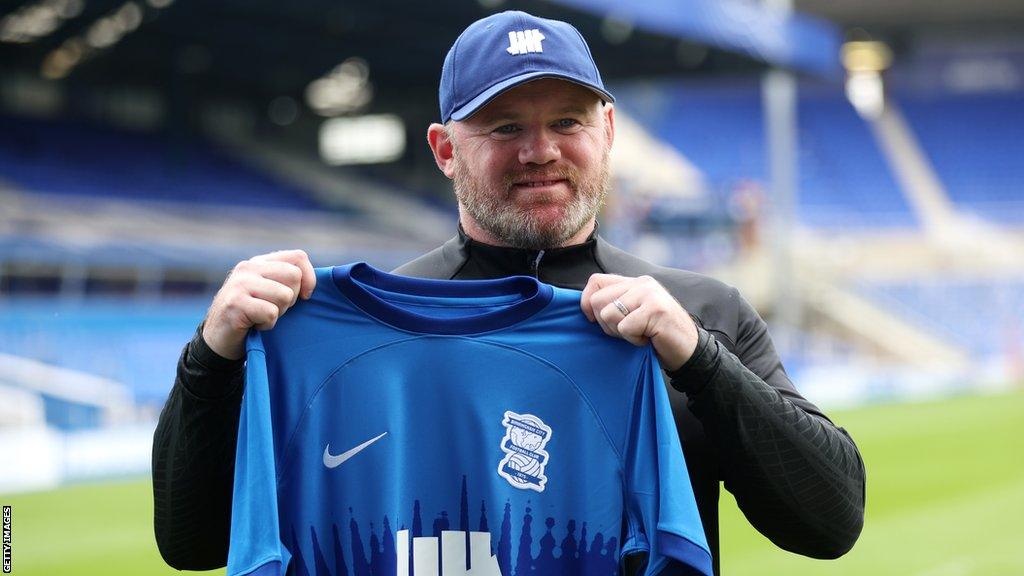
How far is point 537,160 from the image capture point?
227 centimetres

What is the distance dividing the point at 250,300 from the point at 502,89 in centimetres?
62

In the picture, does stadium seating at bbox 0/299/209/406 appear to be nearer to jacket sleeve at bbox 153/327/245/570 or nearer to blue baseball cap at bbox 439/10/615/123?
jacket sleeve at bbox 153/327/245/570

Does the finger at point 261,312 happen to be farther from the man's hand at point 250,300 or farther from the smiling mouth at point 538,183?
the smiling mouth at point 538,183

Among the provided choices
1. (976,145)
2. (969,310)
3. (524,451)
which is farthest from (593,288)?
(976,145)

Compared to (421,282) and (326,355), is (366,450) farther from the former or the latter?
(421,282)

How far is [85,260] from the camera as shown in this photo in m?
16.4

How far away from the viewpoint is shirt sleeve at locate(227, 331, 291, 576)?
2.08 metres

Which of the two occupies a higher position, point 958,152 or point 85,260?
point 958,152

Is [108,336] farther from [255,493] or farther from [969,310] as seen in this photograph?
[969,310]

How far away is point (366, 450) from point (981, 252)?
31643mm

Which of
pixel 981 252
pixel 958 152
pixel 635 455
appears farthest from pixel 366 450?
pixel 958 152

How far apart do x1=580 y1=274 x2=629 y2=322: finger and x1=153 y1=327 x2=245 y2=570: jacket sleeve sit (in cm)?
67
